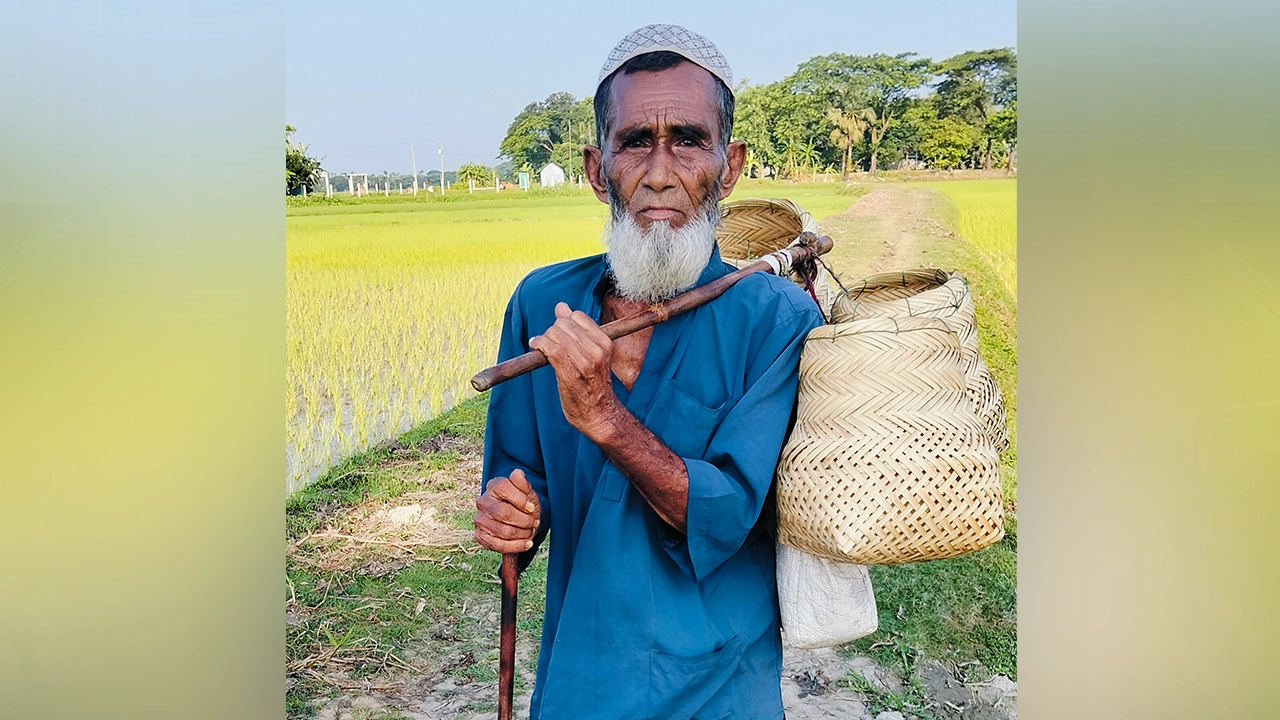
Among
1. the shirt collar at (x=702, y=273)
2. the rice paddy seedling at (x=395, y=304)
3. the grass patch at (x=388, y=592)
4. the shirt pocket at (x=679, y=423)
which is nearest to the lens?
the shirt pocket at (x=679, y=423)

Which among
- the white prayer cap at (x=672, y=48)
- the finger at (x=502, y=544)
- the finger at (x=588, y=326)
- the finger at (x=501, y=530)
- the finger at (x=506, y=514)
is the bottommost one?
the finger at (x=502, y=544)

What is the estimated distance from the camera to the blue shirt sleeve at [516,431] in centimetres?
183

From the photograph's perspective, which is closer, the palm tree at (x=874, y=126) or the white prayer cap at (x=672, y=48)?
the white prayer cap at (x=672, y=48)

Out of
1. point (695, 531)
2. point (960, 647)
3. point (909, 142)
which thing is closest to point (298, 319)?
point (909, 142)

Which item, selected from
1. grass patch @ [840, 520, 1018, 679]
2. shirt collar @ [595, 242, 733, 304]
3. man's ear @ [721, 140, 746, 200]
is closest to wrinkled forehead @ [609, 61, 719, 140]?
man's ear @ [721, 140, 746, 200]

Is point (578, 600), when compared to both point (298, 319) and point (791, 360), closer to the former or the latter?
point (791, 360)

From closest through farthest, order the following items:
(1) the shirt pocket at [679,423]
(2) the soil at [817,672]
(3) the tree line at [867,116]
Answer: (1) the shirt pocket at [679,423], (2) the soil at [817,672], (3) the tree line at [867,116]

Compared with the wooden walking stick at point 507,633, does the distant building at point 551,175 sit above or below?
above

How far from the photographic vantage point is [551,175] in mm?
4910

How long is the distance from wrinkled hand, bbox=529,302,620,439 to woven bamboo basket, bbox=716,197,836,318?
833 mm

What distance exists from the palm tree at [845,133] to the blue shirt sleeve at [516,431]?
2959mm

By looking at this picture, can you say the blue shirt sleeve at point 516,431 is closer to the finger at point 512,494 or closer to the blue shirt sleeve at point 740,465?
the finger at point 512,494

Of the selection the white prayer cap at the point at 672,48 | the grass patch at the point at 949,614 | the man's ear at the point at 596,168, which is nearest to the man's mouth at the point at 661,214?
the man's ear at the point at 596,168

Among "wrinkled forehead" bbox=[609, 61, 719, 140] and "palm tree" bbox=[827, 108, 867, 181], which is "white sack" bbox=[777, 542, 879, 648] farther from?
"palm tree" bbox=[827, 108, 867, 181]
